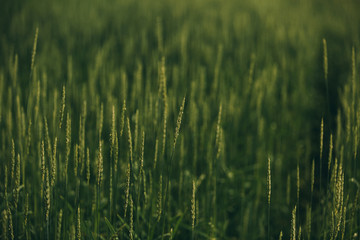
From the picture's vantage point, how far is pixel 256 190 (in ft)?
4.22

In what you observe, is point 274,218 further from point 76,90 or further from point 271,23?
point 271,23

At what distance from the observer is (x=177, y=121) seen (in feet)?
2.18

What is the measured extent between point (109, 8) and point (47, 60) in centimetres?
158

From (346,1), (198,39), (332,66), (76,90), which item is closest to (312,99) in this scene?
(332,66)

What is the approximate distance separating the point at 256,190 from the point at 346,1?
4.67m

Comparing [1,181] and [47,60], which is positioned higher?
[47,60]

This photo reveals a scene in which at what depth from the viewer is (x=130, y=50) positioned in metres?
2.12

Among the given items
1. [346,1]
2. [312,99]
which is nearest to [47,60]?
[312,99]

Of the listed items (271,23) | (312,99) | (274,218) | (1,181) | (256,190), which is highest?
(271,23)

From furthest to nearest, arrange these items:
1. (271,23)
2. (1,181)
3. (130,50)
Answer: (271,23) → (130,50) → (1,181)

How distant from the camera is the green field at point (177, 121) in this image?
2.69ft

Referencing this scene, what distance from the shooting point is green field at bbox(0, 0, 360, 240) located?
821 millimetres

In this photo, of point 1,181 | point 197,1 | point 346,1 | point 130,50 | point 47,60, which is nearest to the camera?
point 1,181

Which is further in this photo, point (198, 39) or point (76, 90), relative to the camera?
point (198, 39)
